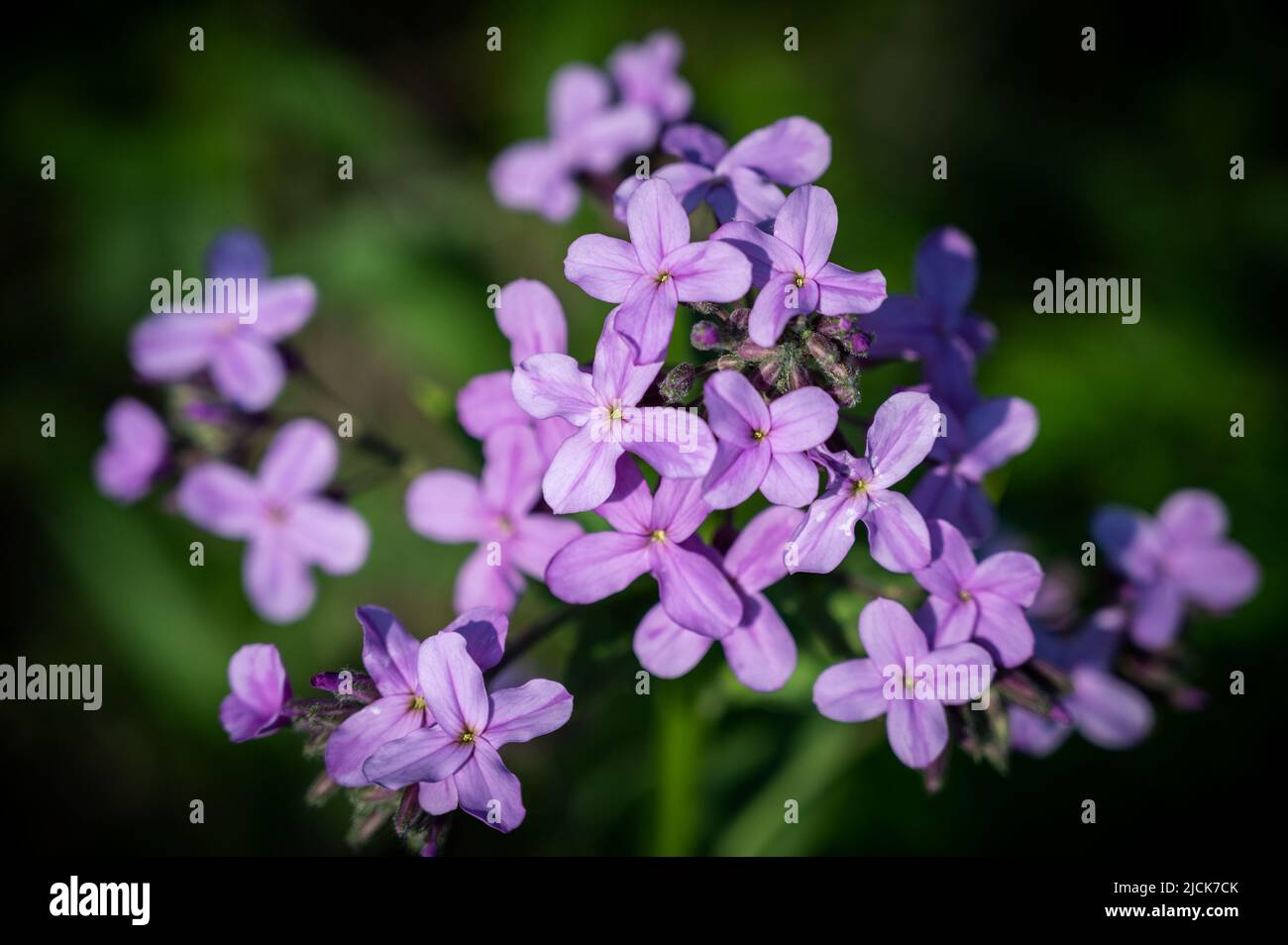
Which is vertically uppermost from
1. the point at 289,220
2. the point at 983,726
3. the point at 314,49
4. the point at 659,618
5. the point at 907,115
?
the point at 314,49

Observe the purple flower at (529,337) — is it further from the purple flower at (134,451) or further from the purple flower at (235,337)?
the purple flower at (134,451)

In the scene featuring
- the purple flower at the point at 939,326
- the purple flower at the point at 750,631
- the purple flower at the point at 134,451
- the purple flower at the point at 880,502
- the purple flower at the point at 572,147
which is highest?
the purple flower at the point at 572,147

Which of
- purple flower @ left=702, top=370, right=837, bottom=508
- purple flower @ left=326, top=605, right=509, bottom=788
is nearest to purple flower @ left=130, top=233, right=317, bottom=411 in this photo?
purple flower @ left=326, top=605, right=509, bottom=788

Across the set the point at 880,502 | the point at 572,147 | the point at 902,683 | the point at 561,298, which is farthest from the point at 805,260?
the point at 561,298

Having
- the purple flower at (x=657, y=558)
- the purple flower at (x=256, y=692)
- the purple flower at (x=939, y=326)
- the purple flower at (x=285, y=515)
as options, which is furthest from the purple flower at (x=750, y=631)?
the purple flower at (x=285, y=515)

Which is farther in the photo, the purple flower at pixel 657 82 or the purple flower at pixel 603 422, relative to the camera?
the purple flower at pixel 657 82
